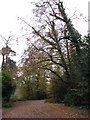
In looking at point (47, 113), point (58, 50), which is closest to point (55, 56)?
point (58, 50)

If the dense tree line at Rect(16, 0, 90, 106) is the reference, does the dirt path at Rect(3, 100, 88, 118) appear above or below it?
below

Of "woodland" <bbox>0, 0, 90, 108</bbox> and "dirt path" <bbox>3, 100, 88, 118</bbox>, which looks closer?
"dirt path" <bbox>3, 100, 88, 118</bbox>

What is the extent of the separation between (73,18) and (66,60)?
5.42 m

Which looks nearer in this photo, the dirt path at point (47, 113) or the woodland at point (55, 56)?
the dirt path at point (47, 113)

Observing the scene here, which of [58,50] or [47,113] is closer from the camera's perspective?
[47,113]

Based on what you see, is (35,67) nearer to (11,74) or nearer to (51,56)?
(51,56)

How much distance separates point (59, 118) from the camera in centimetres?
1477

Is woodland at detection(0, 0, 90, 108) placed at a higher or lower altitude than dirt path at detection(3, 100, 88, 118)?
higher

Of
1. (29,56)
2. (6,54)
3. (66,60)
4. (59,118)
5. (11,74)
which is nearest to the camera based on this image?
(59,118)

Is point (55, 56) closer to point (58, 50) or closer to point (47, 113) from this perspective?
Answer: point (58, 50)

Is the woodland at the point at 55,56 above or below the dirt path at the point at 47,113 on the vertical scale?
above

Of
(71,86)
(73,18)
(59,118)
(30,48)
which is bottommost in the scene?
(59,118)

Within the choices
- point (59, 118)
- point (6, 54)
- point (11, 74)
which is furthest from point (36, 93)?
point (59, 118)

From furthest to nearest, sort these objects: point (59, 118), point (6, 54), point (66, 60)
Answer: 1. point (6, 54)
2. point (66, 60)
3. point (59, 118)
